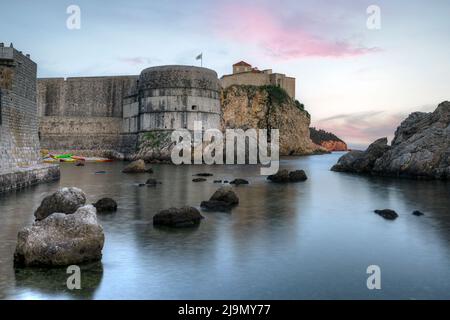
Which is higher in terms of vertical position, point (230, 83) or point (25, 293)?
point (230, 83)

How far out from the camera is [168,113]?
40.1m

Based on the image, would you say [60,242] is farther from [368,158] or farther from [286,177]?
[368,158]

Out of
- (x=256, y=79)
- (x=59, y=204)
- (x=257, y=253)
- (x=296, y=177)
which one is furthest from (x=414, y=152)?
(x=256, y=79)

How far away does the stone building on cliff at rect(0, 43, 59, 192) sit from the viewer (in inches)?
618

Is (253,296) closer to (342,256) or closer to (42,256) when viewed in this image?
(342,256)

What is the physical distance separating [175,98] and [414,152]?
21.5 m

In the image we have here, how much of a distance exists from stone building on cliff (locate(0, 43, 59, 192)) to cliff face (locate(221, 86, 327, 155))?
39.7 m

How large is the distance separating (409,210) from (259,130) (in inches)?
1859

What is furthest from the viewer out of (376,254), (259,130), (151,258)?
(259,130)

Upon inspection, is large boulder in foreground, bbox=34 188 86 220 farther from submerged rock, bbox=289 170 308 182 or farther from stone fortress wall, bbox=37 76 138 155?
stone fortress wall, bbox=37 76 138 155

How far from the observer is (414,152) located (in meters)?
24.8
